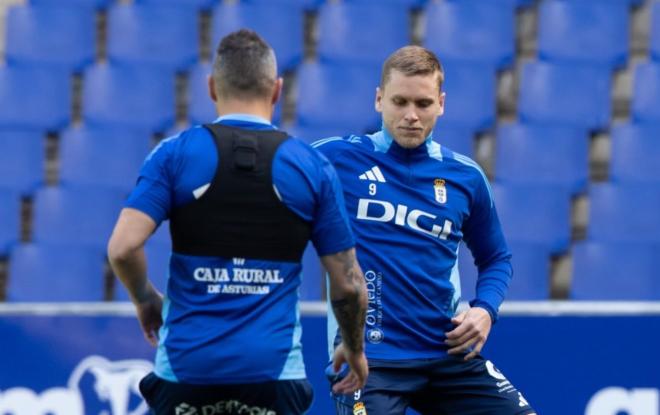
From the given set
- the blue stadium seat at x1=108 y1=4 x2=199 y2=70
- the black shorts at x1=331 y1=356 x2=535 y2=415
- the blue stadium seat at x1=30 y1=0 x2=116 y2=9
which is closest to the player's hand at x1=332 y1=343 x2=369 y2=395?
the black shorts at x1=331 y1=356 x2=535 y2=415

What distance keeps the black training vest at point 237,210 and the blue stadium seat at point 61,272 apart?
489 centimetres

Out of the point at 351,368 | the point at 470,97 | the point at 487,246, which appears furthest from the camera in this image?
the point at 470,97

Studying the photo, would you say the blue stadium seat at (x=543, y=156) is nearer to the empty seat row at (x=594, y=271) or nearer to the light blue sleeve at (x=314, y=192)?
the empty seat row at (x=594, y=271)

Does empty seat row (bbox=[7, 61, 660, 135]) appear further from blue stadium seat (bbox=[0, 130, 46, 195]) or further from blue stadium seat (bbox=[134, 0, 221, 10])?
blue stadium seat (bbox=[134, 0, 221, 10])

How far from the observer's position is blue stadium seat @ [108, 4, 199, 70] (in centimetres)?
925

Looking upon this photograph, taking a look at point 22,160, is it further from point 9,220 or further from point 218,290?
point 218,290

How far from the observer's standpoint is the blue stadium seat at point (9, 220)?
8312mm

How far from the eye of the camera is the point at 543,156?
29.3ft

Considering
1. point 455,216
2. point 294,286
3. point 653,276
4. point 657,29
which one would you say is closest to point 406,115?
point 455,216

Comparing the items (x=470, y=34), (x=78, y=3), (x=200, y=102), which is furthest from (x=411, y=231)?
(x=78, y=3)

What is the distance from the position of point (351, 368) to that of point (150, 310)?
68cm

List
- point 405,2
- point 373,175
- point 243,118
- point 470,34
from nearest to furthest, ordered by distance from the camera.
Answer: point 243,118
point 373,175
point 470,34
point 405,2

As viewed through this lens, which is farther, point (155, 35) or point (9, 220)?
point (155, 35)

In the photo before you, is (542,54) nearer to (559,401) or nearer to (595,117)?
(595,117)
